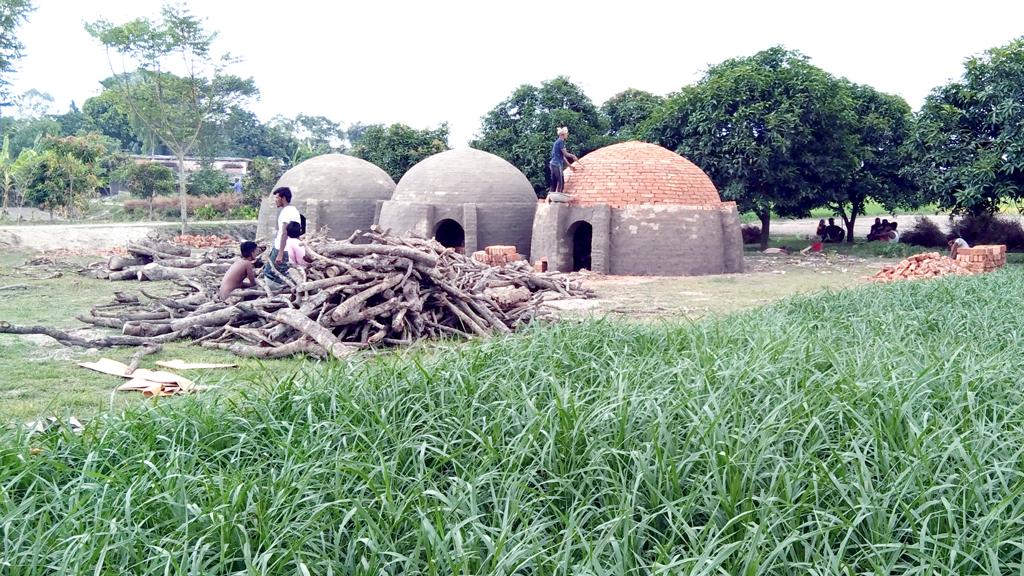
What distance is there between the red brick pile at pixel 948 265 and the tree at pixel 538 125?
485 inches

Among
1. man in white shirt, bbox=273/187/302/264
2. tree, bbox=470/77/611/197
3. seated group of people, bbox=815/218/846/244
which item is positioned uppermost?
tree, bbox=470/77/611/197

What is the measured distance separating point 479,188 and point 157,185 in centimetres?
2206

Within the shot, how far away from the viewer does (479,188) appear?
19.2m

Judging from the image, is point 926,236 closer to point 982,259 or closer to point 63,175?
point 982,259

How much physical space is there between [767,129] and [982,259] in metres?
7.51

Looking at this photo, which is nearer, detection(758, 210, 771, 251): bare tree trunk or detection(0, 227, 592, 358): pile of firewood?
detection(0, 227, 592, 358): pile of firewood

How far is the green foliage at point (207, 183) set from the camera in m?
38.7

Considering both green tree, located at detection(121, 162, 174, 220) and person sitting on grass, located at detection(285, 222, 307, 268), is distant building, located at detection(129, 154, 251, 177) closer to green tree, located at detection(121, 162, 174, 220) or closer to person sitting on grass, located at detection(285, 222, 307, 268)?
green tree, located at detection(121, 162, 174, 220)

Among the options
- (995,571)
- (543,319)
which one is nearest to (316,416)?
(995,571)

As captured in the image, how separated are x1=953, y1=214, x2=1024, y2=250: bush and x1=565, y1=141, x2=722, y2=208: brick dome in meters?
9.94

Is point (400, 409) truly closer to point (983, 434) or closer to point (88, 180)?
point (983, 434)

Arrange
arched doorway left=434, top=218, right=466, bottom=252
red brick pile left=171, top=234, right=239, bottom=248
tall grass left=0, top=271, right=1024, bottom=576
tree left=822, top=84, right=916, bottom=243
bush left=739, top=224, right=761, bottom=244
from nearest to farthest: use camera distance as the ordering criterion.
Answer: tall grass left=0, top=271, right=1024, bottom=576 → arched doorway left=434, top=218, right=466, bottom=252 → red brick pile left=171, top=234, right=239, bottom=248 → tree left=822, top=84, right=916, bottom=243 → bush left=739, top=224, right=761, bottom=244

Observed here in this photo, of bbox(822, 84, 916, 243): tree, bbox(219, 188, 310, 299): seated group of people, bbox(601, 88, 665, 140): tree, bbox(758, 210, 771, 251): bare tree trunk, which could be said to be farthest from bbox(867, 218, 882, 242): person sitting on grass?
bbox(219, 188, 310, 299): seated group of people

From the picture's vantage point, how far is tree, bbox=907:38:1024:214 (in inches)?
719
